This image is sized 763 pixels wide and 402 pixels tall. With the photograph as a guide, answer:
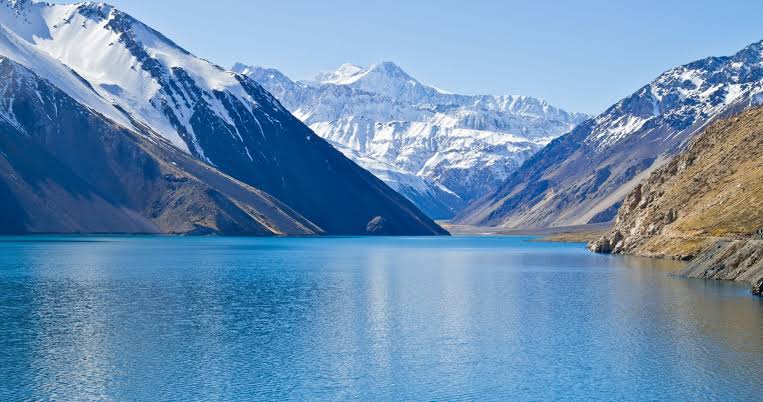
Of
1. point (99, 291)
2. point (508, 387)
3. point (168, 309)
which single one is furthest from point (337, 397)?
point (99, 291)

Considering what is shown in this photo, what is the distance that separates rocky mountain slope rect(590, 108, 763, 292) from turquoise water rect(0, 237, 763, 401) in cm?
696

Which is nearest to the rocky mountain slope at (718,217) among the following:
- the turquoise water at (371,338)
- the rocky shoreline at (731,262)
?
the rocky shoreline at (731,262)

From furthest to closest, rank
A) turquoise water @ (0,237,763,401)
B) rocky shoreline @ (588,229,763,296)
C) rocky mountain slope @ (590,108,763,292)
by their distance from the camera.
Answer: rocky mountain slope @ (590,108,763,292) → rocky shoreline @ (588,229,763,296) → turquoise water @ (0,237,763,401)

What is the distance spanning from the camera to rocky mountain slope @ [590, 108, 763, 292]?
12514 centimetres

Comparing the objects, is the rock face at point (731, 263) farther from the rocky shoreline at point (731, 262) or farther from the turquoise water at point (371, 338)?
the turquoise water at point (371, 338)

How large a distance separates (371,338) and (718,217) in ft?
340

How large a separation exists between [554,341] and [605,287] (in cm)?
4792

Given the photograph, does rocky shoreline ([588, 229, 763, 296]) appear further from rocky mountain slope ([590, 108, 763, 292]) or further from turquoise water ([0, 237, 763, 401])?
turquoise water ([0, 237, 763, 401])

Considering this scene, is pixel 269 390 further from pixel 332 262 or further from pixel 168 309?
pixel 332 262

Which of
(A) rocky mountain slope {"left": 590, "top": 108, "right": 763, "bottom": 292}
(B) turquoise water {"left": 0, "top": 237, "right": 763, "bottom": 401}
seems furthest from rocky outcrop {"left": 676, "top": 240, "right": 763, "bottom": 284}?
(B) turquoise water {"left": 0, "top": 237, "right": 763, "bottom": 401}

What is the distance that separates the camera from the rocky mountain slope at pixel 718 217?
125138mm

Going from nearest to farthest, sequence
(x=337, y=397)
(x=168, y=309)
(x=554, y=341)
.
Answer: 1. (x=337, y=397)
2. (x=554, y=341)
3. (x=168, y=309)

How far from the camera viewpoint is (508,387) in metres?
57.3

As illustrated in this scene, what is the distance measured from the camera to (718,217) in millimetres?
160000
